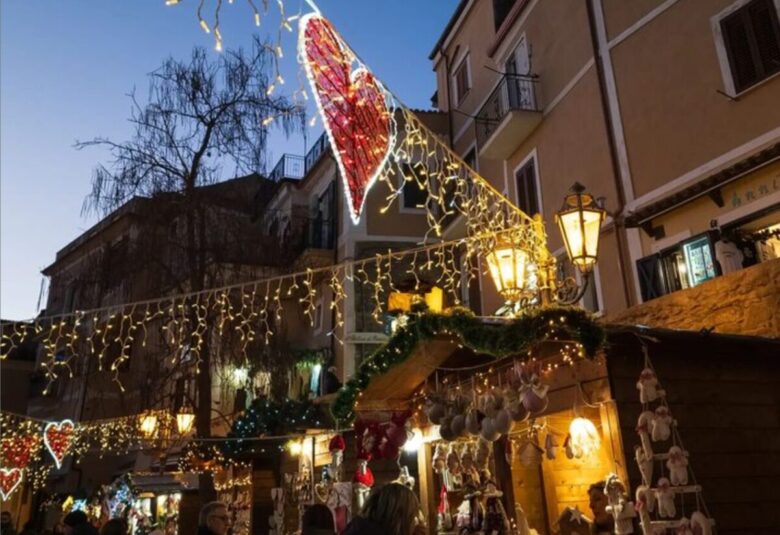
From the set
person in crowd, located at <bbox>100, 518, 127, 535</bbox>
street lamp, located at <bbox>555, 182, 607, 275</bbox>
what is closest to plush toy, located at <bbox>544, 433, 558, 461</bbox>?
street lamp, located at <bbox>555, 182, 607, 275</bbox>

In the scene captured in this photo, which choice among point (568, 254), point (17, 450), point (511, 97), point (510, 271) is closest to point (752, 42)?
point (568, 254)

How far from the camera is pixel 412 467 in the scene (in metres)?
10.4

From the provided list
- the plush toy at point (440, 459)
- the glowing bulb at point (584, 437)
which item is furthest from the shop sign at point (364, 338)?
the glowing bulb at point (584, 437)

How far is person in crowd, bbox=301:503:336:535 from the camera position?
4305 millimetres

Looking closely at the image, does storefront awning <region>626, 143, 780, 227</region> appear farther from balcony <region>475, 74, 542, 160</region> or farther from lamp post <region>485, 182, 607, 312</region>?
balcony <region>475, 74, 542, 160</region>

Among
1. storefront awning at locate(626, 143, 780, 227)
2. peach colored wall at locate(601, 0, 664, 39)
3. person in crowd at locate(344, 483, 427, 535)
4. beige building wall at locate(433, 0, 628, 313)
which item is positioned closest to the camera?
person in crowd at locate(344, 483, 427, 535)

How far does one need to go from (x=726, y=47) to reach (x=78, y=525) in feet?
32.1

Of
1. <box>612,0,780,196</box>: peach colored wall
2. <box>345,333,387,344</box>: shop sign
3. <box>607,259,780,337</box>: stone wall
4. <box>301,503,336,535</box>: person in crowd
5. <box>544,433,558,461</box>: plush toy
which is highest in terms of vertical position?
<box>612,0,780,196</box>: peach colored wall

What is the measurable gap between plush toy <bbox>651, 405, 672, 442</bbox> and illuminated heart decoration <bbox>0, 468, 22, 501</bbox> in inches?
640

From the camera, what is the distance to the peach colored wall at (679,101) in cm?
814

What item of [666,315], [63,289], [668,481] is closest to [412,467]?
[666,315]

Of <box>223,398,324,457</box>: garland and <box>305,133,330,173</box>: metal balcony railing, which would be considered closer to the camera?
<box>223,398,324,457</box>: garland

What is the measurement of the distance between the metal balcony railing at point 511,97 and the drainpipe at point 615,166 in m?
1.87

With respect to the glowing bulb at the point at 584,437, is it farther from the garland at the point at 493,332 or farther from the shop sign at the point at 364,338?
the shop sign at the point at 364,338
